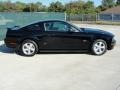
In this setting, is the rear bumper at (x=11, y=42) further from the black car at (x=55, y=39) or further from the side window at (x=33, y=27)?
the side window at (x=33, y=27)

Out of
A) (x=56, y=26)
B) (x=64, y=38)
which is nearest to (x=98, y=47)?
(x=64, y=38)

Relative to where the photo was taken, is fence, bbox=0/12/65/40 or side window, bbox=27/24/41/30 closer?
side window, bbox=27/24/41/30

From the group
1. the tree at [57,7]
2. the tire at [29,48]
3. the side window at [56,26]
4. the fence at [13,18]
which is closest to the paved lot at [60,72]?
the tire at [29,48]

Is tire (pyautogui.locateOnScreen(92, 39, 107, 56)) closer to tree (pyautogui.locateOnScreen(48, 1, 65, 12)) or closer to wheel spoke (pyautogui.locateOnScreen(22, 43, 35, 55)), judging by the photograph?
wheel spoke (pyautogui.locateOnScreen(22, 43, 35, 55))

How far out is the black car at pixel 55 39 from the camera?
11750mm

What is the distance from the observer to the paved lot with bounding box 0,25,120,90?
7527 millimetres

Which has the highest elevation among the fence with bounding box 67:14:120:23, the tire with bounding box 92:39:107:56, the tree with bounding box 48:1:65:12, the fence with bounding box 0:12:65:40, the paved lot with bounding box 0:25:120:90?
the tree with bounding box 48:1:65:12

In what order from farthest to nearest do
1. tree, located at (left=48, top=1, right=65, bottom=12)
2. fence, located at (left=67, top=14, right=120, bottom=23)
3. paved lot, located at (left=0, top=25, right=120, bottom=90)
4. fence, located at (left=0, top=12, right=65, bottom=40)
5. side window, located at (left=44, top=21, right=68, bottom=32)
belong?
tree, located at (left=48, top=1, right=65, bottom=12)
fence, located at (left=67, top=14, right=120, bottom=23)
fence, located at (left=0, top=12, right=65, bottom=40)
side window, located at (left=44, top=21, right=68, bottom=32)
paved lot, located at (left=0, top=25, right=120, bottom=90)

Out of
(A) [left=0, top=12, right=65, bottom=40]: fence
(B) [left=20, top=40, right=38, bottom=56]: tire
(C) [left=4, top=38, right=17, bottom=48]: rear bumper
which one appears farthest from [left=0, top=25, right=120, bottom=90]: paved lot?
(A) [left=0, top=12, right=65, bottom=40]: fence

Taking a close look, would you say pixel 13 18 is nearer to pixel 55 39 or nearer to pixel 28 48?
pixel 28 48

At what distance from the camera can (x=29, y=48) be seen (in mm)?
11734

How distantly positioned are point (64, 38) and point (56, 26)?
0.59m

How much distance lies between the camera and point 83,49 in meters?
12.0

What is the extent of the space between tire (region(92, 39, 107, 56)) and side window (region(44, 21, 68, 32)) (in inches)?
49.5
